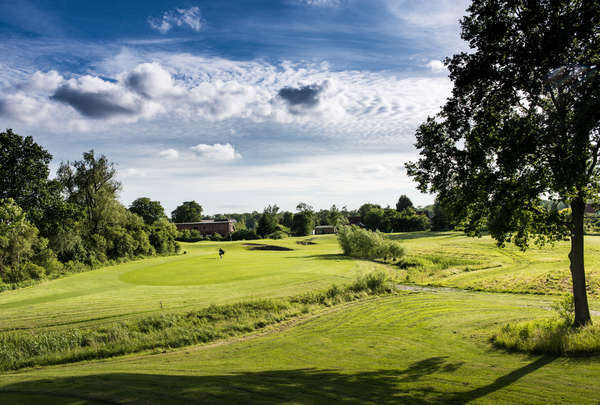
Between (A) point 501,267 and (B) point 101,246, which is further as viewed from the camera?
(B) point 101,246

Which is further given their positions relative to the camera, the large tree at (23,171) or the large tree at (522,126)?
the large tree at (23,171)

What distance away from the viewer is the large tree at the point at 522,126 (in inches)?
409

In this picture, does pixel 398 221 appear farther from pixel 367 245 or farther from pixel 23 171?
pixel 23 171

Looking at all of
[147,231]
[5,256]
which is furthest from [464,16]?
[147,231]

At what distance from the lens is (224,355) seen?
47.8 feet

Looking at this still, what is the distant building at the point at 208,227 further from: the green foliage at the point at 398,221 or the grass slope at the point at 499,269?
the grass slope at the point at 499,269

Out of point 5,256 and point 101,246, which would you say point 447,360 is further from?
point 101,246

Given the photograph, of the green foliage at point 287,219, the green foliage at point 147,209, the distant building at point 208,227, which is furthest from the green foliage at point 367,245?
the distant building at point 208,227

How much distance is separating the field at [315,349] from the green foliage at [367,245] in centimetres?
1281

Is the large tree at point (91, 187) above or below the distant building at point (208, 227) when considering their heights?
above

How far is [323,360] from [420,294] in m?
17.0

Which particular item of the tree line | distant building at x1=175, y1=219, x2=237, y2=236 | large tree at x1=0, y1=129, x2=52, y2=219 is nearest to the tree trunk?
large tree at x1=0, y1=129, x2=52, y2=219

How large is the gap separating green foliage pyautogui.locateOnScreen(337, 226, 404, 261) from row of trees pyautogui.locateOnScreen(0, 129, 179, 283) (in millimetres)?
34558

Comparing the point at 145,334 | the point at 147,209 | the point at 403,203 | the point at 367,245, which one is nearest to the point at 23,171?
→ the point at 145,334
